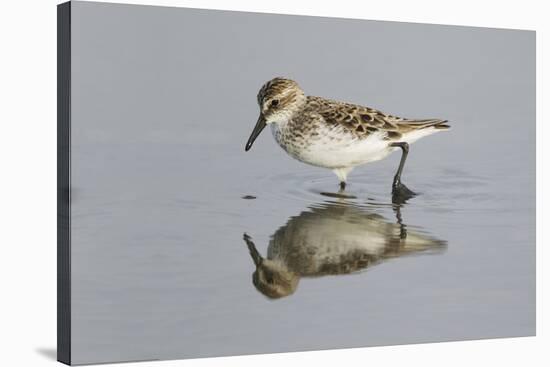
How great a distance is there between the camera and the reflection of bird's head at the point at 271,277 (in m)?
6.14

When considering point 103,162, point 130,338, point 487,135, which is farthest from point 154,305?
point 487,135

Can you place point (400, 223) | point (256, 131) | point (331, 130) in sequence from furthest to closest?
point (400, 223)
point (331, 130)
point (256, 131)

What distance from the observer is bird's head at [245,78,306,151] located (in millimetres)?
6270

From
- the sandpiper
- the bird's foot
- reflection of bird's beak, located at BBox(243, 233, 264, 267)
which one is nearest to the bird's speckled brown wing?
the sandpiper

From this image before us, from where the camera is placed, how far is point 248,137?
20.6 feet

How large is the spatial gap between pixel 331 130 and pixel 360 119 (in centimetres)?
18

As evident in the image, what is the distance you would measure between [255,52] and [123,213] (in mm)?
1110

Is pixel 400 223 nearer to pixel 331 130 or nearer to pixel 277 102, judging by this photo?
pixel 331 130

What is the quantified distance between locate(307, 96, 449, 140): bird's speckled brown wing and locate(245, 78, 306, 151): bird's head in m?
0.08

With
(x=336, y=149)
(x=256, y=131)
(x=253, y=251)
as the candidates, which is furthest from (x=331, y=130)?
(x=253, y=251)

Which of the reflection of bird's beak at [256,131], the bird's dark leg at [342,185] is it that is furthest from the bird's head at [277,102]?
the bird's dark leg at [342,185]

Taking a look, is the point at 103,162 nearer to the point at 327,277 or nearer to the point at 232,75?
→ the point at 232,75

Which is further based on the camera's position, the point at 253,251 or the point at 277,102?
the point at 277,102

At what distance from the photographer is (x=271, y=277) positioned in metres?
6.18
